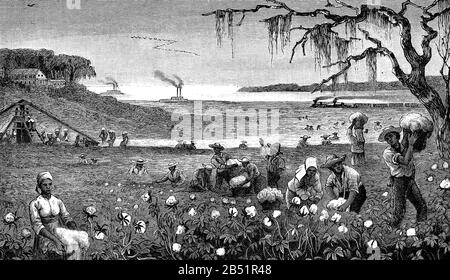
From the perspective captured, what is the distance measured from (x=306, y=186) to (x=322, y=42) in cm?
147

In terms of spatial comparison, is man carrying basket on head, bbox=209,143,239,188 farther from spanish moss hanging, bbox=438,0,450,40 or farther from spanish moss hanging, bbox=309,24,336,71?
spanish moss hanging, bbox=438,0,450,40

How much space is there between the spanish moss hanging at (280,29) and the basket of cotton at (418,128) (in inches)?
56.7

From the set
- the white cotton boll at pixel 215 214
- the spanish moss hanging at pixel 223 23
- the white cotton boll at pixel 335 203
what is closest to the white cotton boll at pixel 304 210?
the white cotton boll at pixel 335 203

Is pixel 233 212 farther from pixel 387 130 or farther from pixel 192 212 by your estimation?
pixel 387 130

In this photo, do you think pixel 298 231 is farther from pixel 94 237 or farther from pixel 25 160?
pixel 25 160

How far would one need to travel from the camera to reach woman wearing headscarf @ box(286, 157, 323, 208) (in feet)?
20.1

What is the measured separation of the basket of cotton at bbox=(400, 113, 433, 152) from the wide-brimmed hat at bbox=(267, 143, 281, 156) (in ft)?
4.08

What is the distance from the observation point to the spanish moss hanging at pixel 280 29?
20.7 feet

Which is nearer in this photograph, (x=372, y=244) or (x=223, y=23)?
(x=372, y=244)

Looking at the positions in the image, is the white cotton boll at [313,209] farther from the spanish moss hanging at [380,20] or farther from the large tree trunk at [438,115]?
the spanish moss hanging at [380,20]

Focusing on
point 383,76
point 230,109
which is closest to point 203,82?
point 230,109

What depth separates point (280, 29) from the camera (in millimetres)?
6328

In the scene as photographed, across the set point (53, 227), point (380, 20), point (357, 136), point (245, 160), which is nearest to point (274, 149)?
point (245, 160)

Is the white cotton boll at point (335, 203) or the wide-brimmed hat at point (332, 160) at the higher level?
the wide-brimmed hat at point (332, 160)
